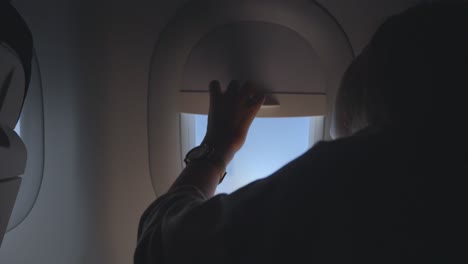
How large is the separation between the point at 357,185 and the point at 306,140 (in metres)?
0.46

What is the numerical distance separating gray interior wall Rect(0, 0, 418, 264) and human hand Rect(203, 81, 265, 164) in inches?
7.1

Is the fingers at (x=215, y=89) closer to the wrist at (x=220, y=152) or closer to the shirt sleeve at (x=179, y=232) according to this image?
the wrist at (x=220, y=152)

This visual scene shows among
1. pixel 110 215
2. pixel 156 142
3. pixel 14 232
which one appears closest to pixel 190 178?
pixel 156 142

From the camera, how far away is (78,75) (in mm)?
797

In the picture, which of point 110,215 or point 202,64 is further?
point 110,215

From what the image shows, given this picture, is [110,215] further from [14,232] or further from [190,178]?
[190,178]

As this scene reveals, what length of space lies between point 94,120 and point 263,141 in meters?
0.36

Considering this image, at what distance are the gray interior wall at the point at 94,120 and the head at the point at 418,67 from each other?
346mm

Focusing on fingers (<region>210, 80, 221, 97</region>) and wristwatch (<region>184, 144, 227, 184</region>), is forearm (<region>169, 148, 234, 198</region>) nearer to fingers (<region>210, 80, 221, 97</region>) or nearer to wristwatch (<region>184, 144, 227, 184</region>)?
wristwatch (<region>184, 144, 227, 184</region>)

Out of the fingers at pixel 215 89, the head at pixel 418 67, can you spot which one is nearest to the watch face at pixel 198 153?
the fingers at pixel 215 89

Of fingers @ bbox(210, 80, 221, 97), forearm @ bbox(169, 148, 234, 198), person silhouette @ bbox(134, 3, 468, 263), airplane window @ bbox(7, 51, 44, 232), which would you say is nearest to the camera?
person silhouette @ bbox(134, 3, 468, 263)

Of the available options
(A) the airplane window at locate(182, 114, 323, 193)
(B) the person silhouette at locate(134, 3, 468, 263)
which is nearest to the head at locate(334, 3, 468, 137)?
(B) the person silhouette at locate(134, 3, 468, 263)

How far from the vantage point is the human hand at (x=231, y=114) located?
69cm

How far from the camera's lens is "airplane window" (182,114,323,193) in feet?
2.58
